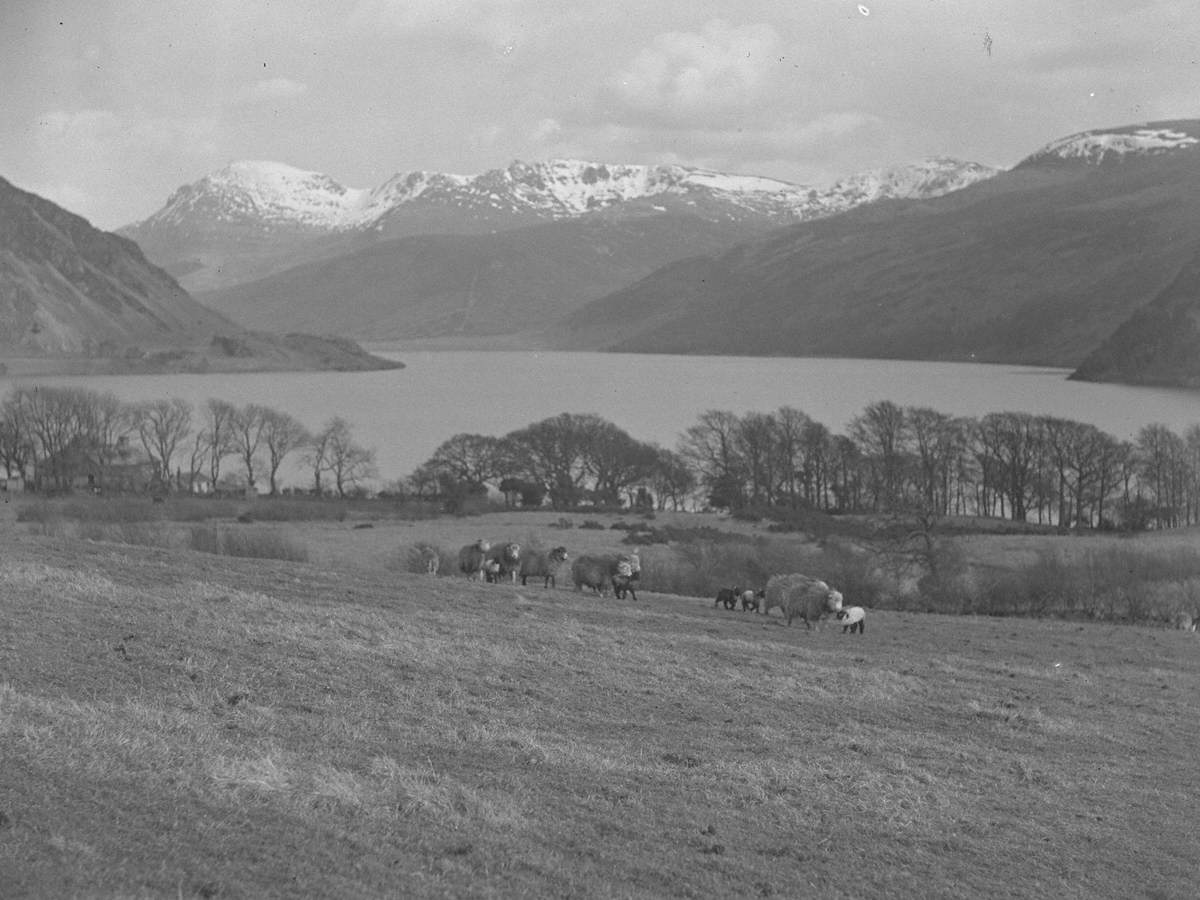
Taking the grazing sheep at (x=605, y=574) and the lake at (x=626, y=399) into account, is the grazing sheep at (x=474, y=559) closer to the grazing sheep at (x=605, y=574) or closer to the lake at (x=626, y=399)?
the grazing sheep at (x=605, y=574)

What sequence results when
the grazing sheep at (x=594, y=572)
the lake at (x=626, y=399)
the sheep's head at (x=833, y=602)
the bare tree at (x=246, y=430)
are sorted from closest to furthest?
the sheep's head at (x=833, y=602) < the grazing sheep at (x=594, y=572) < the bare tree at (x=246, y=430) < the lake at (x=626, y=399)

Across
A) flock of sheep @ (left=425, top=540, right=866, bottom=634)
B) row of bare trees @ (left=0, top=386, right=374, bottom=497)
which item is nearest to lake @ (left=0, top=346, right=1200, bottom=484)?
row of bare trees @ (left=0, top=386, right=374, bottom=497)

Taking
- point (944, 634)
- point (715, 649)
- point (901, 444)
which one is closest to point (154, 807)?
point (715, 649)

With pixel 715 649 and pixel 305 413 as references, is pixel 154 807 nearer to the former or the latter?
pixel 715 649

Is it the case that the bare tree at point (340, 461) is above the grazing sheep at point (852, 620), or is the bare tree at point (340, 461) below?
above

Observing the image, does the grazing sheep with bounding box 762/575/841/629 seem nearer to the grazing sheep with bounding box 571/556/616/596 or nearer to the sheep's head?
the sheep's head

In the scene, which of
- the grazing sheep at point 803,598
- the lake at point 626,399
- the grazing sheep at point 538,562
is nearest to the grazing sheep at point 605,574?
the grazing sheep at point 538,562

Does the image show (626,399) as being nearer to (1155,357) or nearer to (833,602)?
(1155,357)
